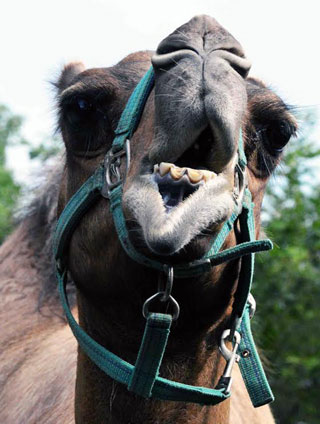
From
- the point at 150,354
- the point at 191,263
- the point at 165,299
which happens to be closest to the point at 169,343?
the point at 150,354

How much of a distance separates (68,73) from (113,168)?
1.35 metres

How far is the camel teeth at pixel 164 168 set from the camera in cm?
243

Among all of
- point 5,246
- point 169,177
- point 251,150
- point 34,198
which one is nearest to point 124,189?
point 169,177

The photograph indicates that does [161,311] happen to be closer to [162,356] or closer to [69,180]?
[162,356]

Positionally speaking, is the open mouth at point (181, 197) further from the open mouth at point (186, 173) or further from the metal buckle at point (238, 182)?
the metal buckle at point (238, 182)

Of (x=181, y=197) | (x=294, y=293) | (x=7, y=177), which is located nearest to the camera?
(x=181, y=197)

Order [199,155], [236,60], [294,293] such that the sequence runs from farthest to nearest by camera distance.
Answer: [294,293] < [236,60] < [199,155]

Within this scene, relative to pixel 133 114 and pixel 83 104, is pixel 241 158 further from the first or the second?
pixel 83 104

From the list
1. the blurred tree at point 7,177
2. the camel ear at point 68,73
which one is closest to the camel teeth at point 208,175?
the camel ear at point 68,73

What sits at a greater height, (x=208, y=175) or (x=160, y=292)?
(x=208, y=175)

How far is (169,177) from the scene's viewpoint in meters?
2.41

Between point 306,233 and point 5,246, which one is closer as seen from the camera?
point 5,246

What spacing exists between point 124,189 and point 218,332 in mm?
761

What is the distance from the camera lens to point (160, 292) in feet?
8.52
